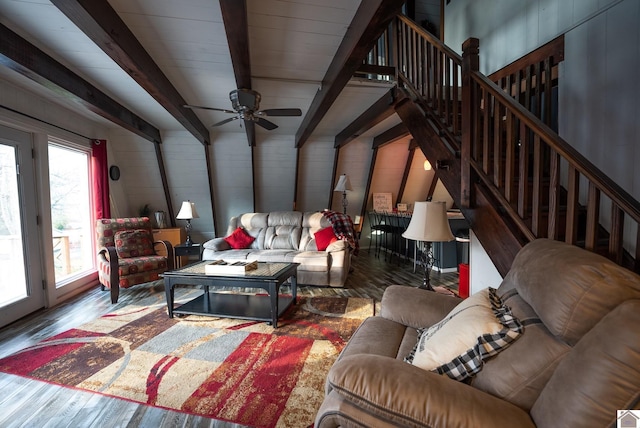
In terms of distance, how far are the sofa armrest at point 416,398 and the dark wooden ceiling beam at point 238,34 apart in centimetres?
192

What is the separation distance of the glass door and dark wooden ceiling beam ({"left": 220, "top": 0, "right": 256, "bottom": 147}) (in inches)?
92.2

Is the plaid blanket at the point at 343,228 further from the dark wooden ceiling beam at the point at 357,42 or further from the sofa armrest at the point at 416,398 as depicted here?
the sofa armrest at the point at 416,398

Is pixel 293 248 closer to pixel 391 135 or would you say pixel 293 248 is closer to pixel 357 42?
pixel 391 135

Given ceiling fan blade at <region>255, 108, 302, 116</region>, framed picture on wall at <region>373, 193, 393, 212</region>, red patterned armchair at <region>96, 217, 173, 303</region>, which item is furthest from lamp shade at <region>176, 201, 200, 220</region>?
framed picture on wall at <region>373, 193, 393, 212</region>

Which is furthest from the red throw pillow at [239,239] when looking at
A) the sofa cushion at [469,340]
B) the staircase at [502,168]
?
the sofa cushion at [469,340]

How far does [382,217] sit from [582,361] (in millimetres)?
5275

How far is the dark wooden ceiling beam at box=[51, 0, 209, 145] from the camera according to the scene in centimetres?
161

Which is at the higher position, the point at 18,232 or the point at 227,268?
the point at 18,232

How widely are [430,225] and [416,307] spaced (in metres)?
0.65

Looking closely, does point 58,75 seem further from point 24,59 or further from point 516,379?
point 516,379

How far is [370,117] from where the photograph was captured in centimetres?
383

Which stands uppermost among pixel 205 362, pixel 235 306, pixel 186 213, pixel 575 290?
pixel 186 213

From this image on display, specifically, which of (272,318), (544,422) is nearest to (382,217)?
(272,318)

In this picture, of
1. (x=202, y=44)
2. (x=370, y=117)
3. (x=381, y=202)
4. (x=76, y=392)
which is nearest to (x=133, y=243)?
(x=76, y=392)
